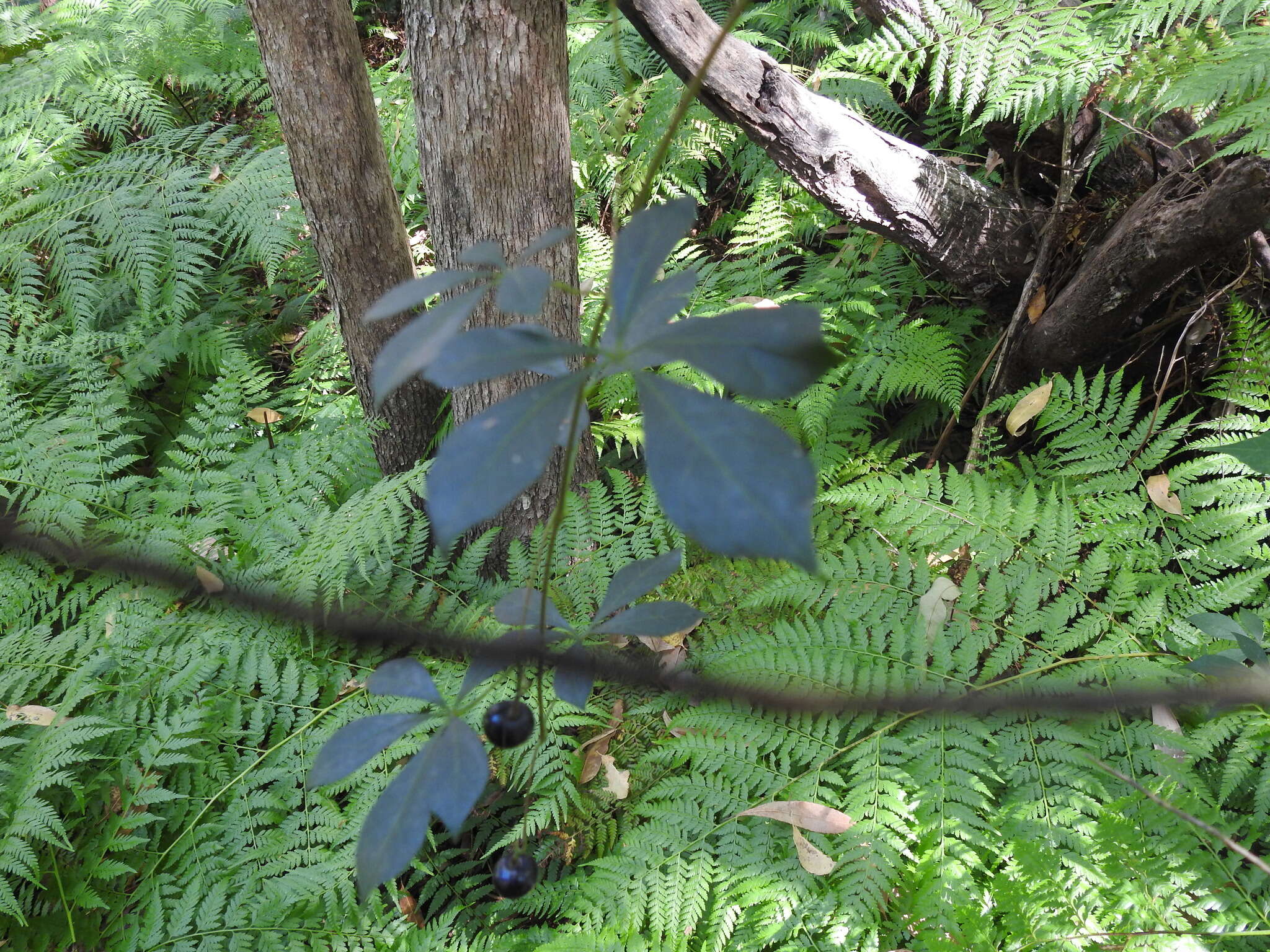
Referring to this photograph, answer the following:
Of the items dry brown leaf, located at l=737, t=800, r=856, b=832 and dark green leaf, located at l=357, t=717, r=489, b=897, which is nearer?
dark green leaf, located at l=357, t=717, r=489, b=897

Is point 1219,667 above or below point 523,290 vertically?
below

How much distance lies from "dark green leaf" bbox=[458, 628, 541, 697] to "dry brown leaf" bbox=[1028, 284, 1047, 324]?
2255 millimetres

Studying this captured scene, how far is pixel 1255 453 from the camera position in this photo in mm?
943

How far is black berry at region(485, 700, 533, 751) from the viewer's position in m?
0.60

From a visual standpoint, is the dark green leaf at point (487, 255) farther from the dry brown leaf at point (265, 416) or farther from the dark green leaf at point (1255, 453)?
the dry brown leaf at point (265, 416)

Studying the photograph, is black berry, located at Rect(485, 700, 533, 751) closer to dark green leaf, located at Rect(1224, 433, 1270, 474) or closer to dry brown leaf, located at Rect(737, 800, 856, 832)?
dark green leaf, located at Rect(1224, 433, 1270, 474)

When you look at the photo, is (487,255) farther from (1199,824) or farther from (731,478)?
(1199,824)

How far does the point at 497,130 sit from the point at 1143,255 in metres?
1.69

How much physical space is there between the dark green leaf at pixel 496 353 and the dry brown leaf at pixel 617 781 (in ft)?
5.32

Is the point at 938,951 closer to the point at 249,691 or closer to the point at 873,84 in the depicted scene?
the point at 249,691

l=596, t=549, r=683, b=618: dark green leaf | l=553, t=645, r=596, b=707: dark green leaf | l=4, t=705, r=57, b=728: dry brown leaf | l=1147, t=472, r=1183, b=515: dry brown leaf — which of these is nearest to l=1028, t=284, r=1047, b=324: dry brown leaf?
l=1147, t=472, r=1183, b=515: dry brown leaf

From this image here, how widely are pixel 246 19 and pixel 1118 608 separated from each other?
5.07m

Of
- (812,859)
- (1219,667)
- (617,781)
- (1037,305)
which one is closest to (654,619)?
(1219,667)

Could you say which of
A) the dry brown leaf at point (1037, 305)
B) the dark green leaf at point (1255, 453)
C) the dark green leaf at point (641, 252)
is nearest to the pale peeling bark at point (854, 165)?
the dry brown leaf at point (1037, 305)
